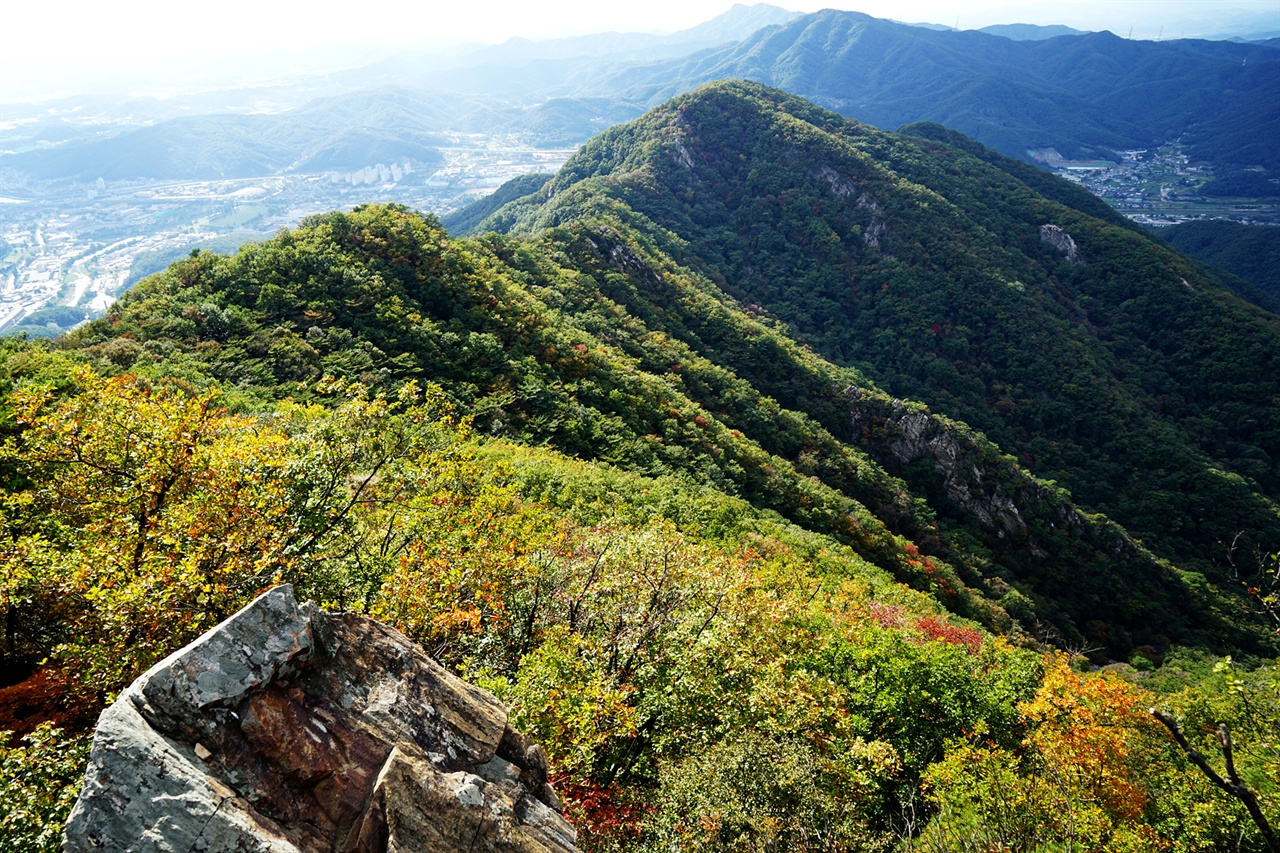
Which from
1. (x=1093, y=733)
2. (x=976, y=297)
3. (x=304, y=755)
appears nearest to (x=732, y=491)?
(x=1093, y=733)

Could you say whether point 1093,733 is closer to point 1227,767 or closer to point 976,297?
point 1227,767

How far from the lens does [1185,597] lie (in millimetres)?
76812

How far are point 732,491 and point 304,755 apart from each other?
55.3 meters

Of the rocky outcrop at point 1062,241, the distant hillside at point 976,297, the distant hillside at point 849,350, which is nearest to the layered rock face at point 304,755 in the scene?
the distant hillside at point 849,350

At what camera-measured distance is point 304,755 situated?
1021cm

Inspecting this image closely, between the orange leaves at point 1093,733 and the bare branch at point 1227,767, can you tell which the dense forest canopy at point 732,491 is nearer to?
the orange leaves at point 1093,733

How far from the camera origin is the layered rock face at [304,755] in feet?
28.0

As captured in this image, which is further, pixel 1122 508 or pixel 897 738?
pixel 1122 508

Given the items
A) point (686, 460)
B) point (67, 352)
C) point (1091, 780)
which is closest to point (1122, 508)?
point (686, 460)

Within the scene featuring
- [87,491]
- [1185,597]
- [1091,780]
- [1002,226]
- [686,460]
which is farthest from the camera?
[1002,226]

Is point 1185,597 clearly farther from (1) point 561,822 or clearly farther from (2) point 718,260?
(2) point 718,260

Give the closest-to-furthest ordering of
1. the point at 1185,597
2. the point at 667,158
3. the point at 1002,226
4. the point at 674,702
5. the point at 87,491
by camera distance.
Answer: the point at 87,491, the point at 674,702, the point at 1185,597, the point at 1002,226, the point at 667,158

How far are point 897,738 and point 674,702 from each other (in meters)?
10.7

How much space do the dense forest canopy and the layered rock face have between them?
3.07m
